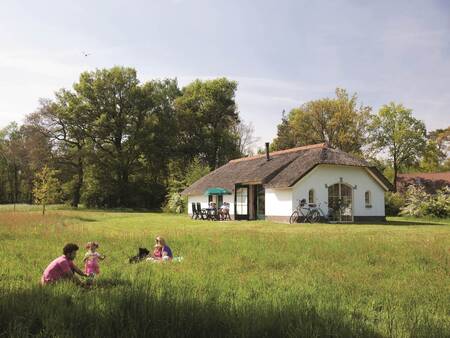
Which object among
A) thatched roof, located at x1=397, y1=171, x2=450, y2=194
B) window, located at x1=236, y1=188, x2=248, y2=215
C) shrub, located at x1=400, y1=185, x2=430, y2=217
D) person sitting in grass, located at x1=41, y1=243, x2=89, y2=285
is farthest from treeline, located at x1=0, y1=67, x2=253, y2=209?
person sitting in grass, located at x1=41, y1=243, x2=89, y2=285

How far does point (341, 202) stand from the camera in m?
29.3

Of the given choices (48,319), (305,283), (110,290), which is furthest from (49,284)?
(305,283)

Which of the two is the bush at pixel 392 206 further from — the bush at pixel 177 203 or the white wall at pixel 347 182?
the bush at pixel 177 203

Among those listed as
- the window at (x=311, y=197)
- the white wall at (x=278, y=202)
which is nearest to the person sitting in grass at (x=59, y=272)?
the white wall at (x=278, y=202)

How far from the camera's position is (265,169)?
32.0 meters

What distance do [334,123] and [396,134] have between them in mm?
7463

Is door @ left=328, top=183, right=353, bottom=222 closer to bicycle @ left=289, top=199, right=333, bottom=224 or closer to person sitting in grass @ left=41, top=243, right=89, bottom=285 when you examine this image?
bicycle @ left=289, top=199, right=333, bottom=224

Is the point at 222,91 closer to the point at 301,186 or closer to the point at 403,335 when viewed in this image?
the point at 301,186

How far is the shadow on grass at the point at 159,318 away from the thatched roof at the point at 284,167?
71.2ft

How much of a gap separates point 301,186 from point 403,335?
22954 mm

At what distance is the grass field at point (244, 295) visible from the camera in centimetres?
536

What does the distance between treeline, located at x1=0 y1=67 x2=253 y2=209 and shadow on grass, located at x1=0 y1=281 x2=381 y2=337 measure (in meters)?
43.5

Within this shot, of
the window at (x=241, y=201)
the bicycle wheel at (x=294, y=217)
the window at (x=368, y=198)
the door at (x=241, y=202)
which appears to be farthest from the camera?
the window at (x=241, y=201)

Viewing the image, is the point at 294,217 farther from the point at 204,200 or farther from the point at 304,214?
the point at 204,200
